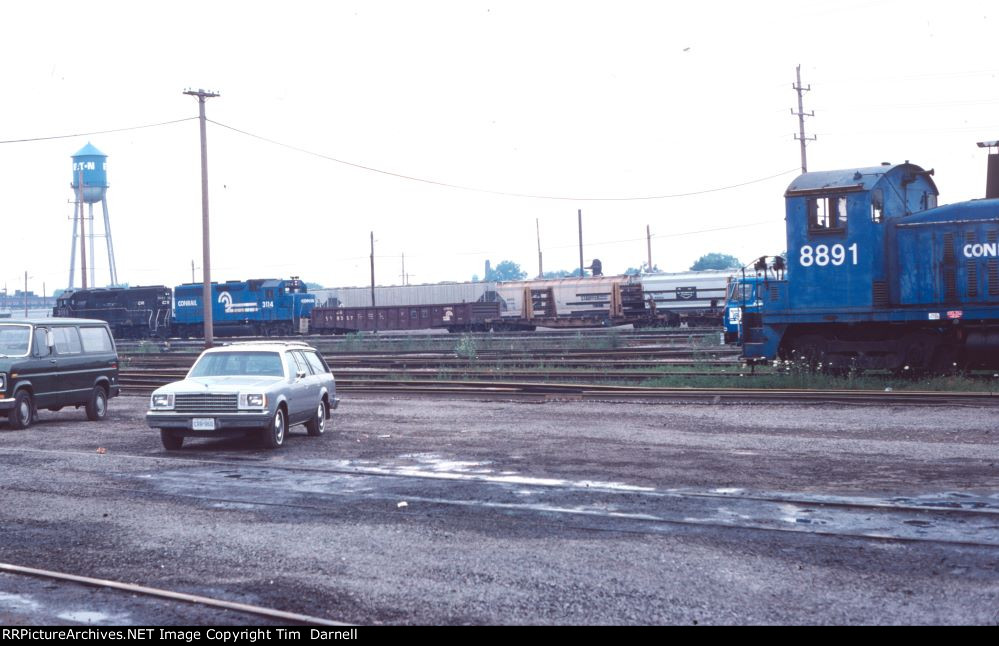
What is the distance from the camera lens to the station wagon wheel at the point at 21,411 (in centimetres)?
1623

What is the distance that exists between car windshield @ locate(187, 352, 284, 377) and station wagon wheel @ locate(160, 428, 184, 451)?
1.02 metres

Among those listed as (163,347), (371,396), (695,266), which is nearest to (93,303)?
(163,347)

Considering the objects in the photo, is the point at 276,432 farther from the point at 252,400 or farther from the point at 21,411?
the point at 21,411

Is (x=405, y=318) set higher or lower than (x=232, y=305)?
lower

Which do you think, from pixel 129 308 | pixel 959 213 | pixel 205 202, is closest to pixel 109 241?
pixel 129 308

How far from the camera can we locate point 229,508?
30.9 ft

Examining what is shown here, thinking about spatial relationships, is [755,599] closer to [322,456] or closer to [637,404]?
[322,456]

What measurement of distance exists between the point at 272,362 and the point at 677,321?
1538 inches

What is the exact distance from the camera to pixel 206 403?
521 inches

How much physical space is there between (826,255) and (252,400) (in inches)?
496

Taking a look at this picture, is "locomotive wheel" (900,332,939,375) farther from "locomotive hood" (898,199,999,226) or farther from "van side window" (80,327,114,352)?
"van side window" (80,327,114,352)

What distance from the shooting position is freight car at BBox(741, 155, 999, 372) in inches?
753

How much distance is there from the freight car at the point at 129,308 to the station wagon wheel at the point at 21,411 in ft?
137

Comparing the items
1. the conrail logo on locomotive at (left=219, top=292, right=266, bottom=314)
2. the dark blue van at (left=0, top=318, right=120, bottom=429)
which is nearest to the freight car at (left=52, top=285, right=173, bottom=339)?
the conrail logo on locomotive at (left=219, top=292, right=266, bottom=314)
